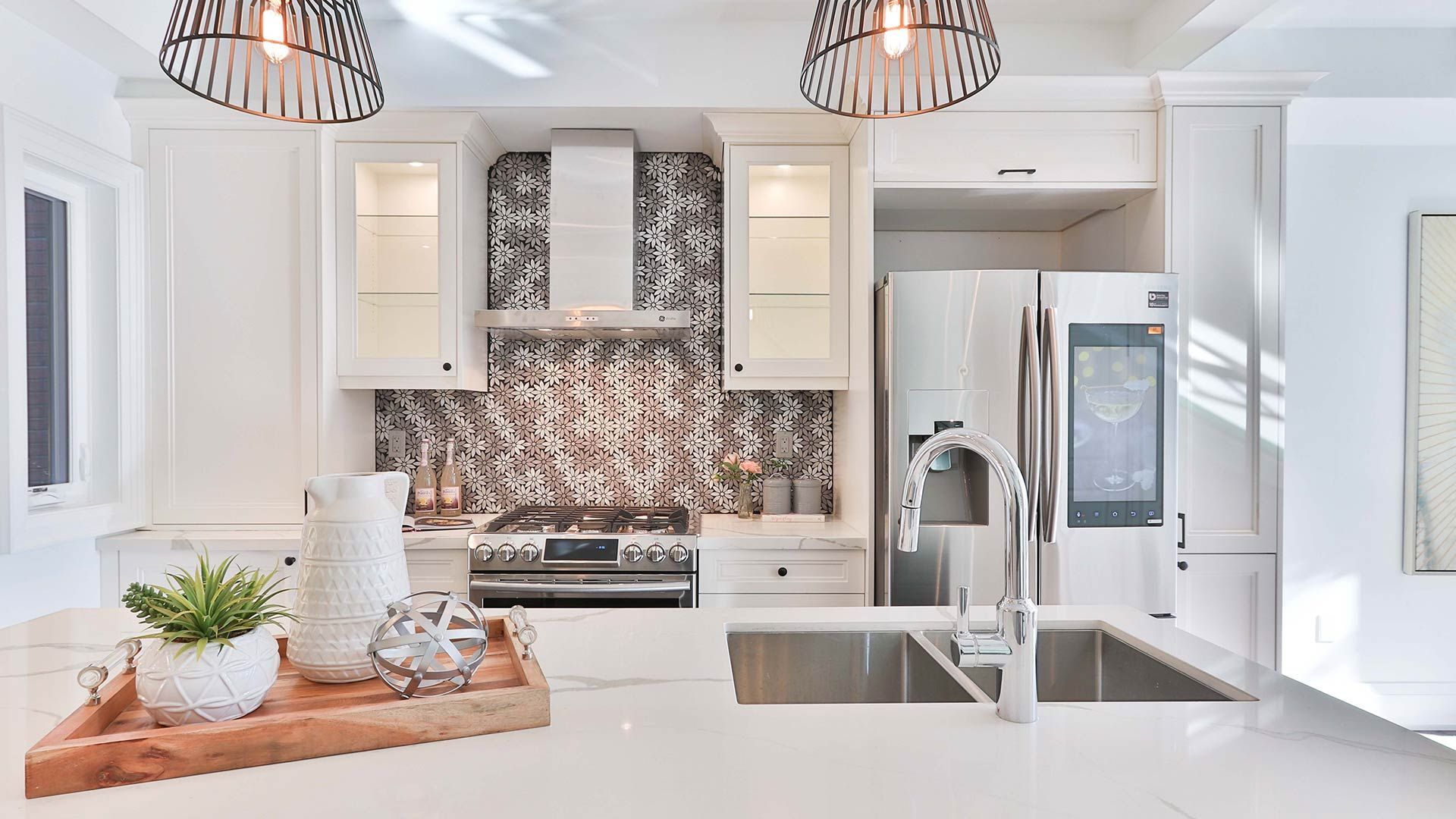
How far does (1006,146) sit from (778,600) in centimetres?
172

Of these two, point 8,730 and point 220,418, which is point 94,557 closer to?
point 220,418

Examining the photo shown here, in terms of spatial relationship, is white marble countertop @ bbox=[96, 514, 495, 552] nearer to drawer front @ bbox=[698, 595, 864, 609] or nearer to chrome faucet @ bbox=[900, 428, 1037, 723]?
drawer front @ bbox=[698, 595, 864, 609]

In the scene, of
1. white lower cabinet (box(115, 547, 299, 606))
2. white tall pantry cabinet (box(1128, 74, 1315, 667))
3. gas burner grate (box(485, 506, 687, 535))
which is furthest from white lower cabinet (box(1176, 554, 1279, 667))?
white lower cabinet (box(115, 547, 299, 606))

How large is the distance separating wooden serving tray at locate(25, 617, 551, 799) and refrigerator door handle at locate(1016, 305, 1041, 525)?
1794 millimetres

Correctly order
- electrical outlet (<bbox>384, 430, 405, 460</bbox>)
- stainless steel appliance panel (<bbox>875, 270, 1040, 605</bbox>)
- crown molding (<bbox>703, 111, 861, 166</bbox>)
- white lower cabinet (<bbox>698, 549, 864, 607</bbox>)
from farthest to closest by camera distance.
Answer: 1. electrical outlet (<bbox>384, 430, 405, 460</bbox>)
2. crown molding (<bbox>703, 111, 861, 166</bbox>)
3. white lower cabinet (<bbox>698, 549, 864, 607</bbox>)
4. stainless steel appliance panel (<bbox>875, 270, 1040, 605</bbox>)

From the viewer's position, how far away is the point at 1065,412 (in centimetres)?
248

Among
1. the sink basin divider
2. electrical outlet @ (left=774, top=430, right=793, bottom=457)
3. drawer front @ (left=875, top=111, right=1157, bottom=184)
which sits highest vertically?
drawer front @ (left=875, top=111, right=1157, bottom=184)

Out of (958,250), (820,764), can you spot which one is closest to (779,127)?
(958,250)

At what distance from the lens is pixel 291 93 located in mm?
2508

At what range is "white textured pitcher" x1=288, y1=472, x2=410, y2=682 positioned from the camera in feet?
3.51

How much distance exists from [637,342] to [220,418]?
152 centimetres

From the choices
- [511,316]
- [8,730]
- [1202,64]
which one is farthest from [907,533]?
→ [1202,64]

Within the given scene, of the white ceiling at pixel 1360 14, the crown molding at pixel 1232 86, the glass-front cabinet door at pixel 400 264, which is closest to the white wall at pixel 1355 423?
the white ceiling at pixel 1360 14

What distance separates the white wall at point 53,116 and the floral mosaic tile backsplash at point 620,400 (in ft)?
3.66
